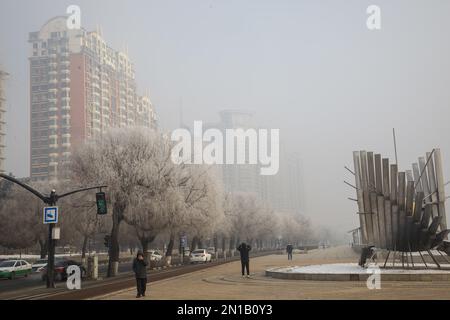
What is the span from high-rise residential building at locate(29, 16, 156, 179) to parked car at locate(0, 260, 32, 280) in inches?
3561

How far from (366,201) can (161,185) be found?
16101 millimetres

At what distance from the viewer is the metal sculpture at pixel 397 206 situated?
2791 cm

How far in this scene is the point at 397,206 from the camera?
28406 mm

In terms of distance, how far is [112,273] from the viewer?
3766cm

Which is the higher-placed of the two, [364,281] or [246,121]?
[246,121]

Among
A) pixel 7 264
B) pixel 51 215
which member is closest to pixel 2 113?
pixel 7 264

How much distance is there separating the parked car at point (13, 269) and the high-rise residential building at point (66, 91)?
297 feet

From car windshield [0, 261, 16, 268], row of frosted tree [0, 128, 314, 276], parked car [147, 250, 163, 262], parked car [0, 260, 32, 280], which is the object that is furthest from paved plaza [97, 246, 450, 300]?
parked car [147, 250, 163, 262]

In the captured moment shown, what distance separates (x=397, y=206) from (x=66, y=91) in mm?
124837

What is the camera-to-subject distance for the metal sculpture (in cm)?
2791

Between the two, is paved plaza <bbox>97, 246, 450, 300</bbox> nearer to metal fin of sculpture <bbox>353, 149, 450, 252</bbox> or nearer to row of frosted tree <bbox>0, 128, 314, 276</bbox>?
metal fin of sculpture <bbox>353, 149, 450, 252</bbox>

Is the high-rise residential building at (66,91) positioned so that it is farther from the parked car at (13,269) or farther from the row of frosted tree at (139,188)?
the parked car at (13,269)
